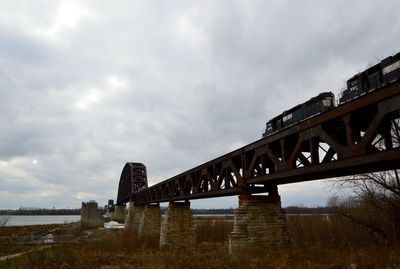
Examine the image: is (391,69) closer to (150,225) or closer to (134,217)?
(150,225)

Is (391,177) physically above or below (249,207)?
above

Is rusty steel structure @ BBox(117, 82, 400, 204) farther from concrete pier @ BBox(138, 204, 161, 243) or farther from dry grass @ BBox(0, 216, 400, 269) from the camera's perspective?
concrete pier @ BBox(138, 204, 161, 243)

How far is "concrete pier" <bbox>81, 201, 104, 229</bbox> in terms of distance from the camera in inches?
3329

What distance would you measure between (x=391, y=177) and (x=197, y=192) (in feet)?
51.9

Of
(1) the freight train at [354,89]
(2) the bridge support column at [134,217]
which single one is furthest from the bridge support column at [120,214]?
(1) the freight train at [354,89]

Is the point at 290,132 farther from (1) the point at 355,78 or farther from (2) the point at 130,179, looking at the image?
(2) the point at 130,179

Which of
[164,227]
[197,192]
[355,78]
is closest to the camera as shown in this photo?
[355,78]

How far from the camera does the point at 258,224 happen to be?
20.4m

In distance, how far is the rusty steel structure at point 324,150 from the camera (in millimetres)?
11344

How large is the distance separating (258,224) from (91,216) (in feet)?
243

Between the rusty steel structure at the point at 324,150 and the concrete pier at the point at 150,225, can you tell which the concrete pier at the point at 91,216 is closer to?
the concrete pier at the point at 150,225

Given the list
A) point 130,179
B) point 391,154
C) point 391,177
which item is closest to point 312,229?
point 391,177

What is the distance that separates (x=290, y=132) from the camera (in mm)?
16172

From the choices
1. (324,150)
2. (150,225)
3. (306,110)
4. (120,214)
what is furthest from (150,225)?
(120,214)
